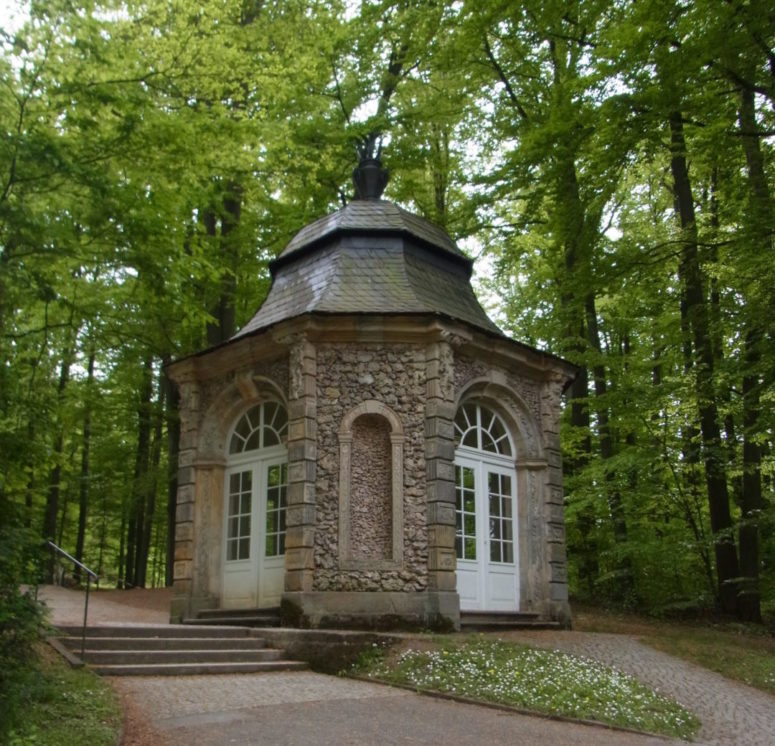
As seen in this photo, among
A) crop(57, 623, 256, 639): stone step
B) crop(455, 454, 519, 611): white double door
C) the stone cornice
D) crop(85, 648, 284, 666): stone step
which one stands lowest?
crop(85, 648, 284, 666): stone step

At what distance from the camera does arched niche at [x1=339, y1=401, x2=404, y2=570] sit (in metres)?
10.5

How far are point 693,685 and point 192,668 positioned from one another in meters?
5.10

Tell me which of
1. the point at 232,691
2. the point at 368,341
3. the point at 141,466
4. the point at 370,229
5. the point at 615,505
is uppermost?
the point at 370,229

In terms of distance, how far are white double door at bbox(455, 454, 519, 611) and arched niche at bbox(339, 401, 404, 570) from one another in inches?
47.3

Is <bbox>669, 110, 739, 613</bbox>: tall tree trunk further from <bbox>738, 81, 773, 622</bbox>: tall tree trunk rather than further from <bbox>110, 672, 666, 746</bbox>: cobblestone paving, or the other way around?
<bbox>110, 672, 666, 746</bbox>: cobblestone paving

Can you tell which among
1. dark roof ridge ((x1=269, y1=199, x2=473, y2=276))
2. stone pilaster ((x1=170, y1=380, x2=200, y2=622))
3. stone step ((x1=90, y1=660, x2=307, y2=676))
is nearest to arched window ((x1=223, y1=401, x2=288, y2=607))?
stone pilaster ((x1=170, y1=380, x2=200, y2=622))

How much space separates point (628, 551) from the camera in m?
14.8

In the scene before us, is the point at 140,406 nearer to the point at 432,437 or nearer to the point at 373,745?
the point at 432,437

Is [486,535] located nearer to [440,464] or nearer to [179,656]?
[440,464]

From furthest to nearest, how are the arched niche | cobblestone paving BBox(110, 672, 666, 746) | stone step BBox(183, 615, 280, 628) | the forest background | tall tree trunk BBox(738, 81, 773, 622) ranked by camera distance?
tall tree trunk BBox(738, 81, 773, 622)
stone step BBox(183, 615, 280, 628)
the arched niche
the forest background
cobblestone paving BBox(110, 672, 666, 746)

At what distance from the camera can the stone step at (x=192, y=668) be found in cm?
802

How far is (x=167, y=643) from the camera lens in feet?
29.7

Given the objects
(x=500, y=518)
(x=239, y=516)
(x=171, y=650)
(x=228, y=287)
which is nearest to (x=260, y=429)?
(x=239, y=516)

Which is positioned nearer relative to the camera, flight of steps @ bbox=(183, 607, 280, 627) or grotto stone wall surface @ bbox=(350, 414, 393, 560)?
grotto stone wall surface @ bbox=(350, 414, 393, 560)
